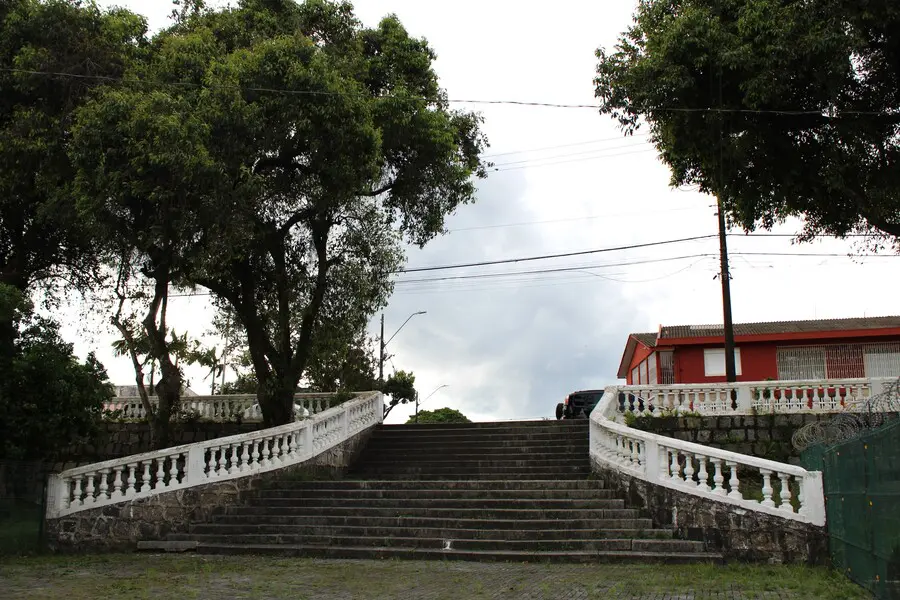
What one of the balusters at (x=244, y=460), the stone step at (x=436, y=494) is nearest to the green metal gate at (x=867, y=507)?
the stone step at (x=436, y=494)

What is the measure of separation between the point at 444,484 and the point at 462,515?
5.16ft

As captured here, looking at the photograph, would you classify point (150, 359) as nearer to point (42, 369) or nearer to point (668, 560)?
point (42, 369)

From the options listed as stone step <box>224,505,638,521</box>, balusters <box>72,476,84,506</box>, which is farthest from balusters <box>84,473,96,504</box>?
stone step <box>224,505,638,521</box>

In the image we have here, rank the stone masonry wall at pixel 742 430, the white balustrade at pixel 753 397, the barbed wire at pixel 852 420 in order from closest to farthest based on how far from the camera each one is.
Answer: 1. the barbed wire at pixel 852 420
2. the stone masonry wall at pixel 742 430
3. the white balustrade at pixel 753 397

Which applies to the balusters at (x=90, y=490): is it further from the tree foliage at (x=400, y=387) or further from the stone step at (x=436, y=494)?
the tree foliage at (x=400, y=387)

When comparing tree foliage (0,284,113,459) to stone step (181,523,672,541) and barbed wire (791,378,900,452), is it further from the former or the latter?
barbed wire (791,378,900,452)

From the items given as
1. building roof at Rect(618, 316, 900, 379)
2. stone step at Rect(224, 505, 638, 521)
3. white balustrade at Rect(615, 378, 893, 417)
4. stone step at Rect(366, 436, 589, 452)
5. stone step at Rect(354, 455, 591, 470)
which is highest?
building roof at Rect(618, 316, 900, 379)

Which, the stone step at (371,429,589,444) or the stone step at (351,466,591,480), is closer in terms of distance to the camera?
the stone step at (351,466,591,480)

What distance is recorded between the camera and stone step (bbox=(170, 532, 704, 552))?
39.7 feet

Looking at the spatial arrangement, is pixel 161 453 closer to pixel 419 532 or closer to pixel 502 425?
pixel 419 532

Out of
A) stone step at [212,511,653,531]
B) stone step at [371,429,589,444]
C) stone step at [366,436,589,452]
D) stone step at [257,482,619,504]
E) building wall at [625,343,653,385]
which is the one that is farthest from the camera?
building wall at [625,343,653,385]

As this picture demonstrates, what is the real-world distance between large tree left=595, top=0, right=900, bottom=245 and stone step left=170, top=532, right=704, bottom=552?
802 cm

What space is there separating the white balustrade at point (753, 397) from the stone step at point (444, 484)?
3.55m

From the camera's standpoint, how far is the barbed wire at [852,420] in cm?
1595
